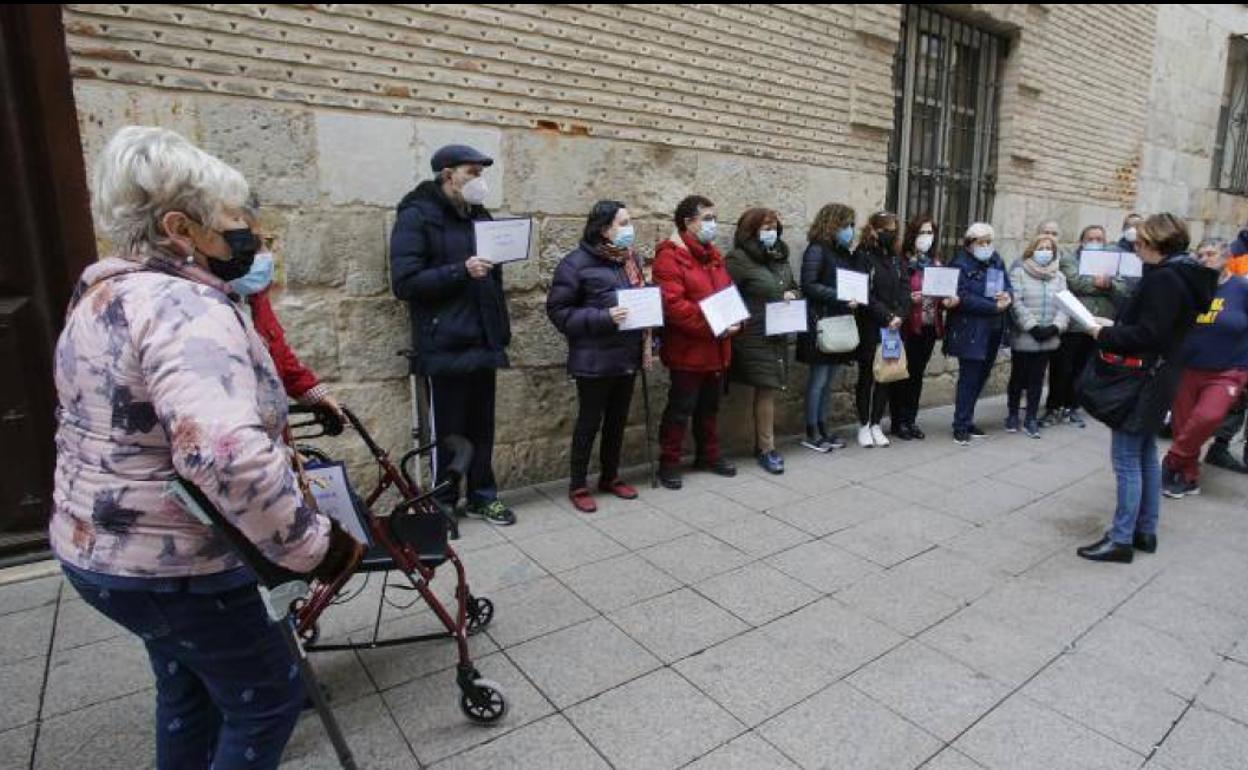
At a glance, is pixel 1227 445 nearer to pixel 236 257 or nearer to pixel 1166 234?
pixel 1166 234

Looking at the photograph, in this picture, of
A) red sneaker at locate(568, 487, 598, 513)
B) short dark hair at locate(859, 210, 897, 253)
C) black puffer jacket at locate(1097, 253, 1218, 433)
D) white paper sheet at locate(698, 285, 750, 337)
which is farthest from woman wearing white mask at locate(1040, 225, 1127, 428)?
red sneaker at locate(568, 487, 598, 513)

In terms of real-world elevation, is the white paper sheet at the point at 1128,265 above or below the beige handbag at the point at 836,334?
above

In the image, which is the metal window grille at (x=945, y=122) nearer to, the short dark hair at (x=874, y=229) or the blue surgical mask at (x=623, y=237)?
the short dark hair at (x=874, y=229)

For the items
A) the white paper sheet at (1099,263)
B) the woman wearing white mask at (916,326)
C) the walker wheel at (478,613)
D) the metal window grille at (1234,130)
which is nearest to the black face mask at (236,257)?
the walker wheel at (478,613)

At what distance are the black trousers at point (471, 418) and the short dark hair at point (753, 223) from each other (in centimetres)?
210

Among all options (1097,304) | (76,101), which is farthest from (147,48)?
(1097,304)

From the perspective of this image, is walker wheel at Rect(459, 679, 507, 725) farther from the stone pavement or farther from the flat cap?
the flat cap

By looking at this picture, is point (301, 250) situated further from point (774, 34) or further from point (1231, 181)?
point (1231, 181)

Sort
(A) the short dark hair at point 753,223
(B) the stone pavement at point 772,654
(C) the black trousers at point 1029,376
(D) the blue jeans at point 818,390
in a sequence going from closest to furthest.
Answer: (B) the stone pavement at point 772,654 → (A) the short dark hair at point 753,223 → (D) the blue jeans at point 818,390 → (C) the black trousers at point 1029,376

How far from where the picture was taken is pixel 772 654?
2.80 metres

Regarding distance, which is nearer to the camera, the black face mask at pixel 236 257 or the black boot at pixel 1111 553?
the black face mask at pixel 236 257

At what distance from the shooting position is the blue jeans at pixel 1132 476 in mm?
3635

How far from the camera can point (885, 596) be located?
3.29m

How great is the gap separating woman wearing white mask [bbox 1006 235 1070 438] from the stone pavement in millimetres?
2008
